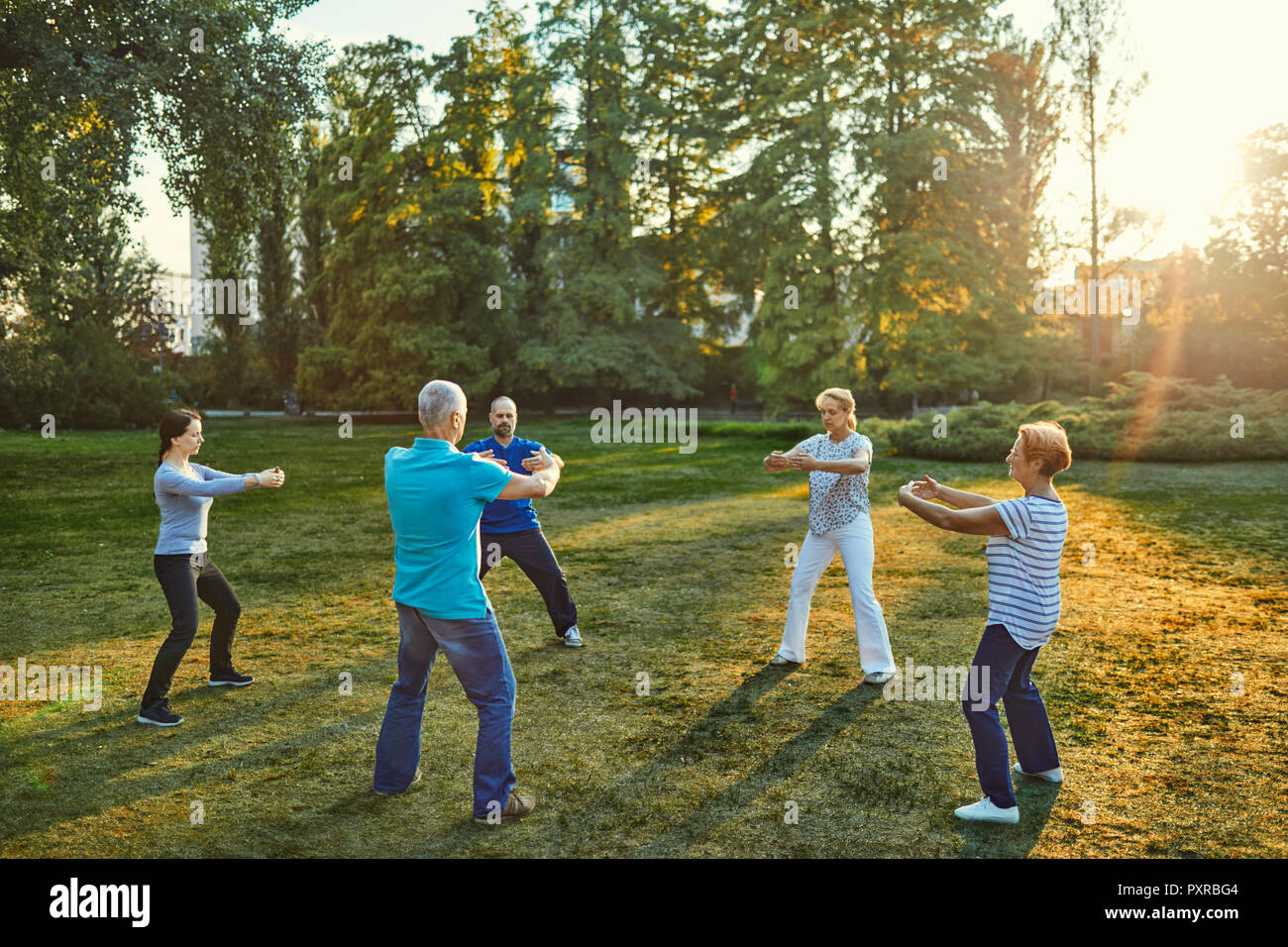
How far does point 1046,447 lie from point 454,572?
2.63 m

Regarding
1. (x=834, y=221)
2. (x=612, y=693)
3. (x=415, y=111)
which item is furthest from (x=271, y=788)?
(x=415, y=111)

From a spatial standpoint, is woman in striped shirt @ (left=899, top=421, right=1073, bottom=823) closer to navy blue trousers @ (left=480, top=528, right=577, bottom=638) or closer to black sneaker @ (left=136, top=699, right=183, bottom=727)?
navy blue trousers @ (left=480, top=528, right=577, bottom=638)

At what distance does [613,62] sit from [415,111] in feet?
31.4

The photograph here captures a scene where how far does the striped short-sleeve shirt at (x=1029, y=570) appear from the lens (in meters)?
4.25

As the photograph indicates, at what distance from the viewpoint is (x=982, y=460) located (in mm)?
22438

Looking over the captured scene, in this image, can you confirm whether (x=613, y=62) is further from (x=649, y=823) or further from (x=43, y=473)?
(x=649, y=823)

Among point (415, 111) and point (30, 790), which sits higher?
point (415, 111)

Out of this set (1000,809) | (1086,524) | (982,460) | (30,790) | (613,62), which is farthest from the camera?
(613,62)

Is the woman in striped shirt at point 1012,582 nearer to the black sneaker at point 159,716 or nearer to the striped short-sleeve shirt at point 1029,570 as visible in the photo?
the striped short-sleeve shirt at point 1029,570

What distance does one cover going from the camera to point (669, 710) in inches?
242

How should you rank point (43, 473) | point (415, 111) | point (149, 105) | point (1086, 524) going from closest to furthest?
point (1086, 524), point (149, 105), point (43, 473), point (415, 111)

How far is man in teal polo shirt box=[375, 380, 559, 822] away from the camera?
169 inches

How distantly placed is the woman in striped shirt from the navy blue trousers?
3814 mm

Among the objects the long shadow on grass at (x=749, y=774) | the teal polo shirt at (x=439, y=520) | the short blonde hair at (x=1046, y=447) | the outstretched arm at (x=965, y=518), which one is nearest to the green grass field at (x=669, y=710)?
the long shadow on grass at (x=749, y=774)
